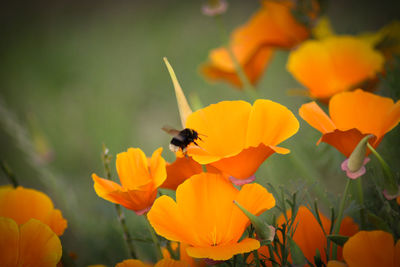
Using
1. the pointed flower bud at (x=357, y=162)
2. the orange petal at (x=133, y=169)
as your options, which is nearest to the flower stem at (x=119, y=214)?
the orange petal at (x=133, y=169)

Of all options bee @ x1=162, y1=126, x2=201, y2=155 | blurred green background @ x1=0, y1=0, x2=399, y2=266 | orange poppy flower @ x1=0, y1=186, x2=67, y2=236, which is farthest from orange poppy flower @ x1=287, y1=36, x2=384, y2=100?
orange poppy flower @ x1=0, y1=186, x2=67, y2=236

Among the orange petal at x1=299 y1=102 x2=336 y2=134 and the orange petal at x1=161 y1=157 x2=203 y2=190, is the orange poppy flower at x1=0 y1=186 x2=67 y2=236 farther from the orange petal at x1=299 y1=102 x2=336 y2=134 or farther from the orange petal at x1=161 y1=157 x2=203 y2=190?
the orange petal at x1=299 y1=102 x2=336 y2=134

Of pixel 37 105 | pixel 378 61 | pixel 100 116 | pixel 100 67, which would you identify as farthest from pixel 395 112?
pixel 100 67

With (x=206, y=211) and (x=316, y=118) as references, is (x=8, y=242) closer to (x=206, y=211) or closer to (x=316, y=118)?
(x=206, y=211)

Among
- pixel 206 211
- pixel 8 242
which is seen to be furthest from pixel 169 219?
pixel 8 242

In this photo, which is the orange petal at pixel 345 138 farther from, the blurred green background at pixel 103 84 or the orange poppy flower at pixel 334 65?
the blurred green background at pixel 103 84

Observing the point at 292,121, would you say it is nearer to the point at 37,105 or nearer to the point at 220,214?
the point at 220,214
